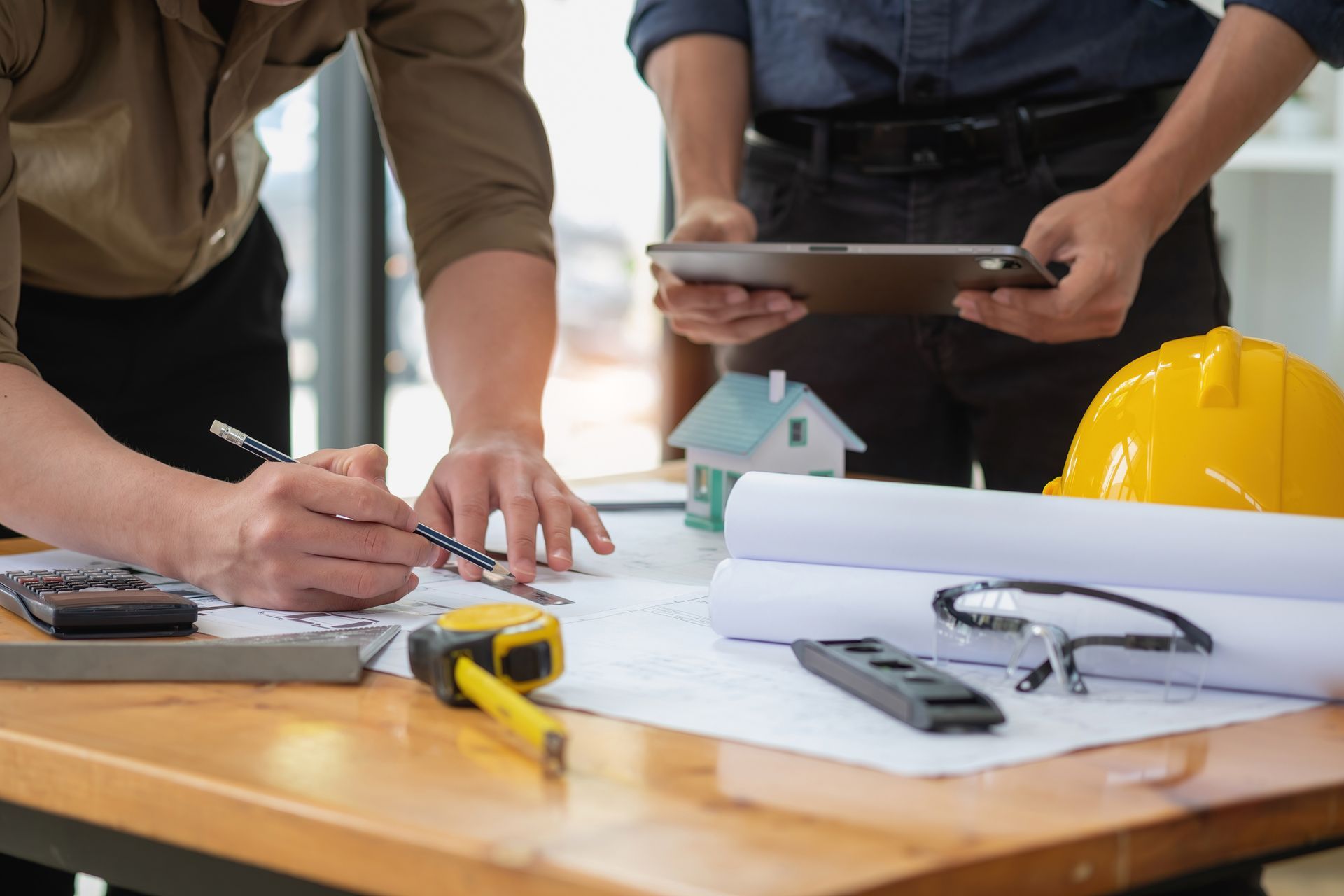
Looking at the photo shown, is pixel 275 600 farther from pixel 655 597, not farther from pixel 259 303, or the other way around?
pixel 259 303

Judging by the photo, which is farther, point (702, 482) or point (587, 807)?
point (702, 482)

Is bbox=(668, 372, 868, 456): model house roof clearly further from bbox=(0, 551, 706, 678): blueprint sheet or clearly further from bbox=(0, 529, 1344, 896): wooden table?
bbox=(0, 529, 1344, 896): wooden table

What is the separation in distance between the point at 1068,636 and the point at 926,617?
77 millimetres

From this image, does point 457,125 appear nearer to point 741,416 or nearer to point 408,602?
point 741,416

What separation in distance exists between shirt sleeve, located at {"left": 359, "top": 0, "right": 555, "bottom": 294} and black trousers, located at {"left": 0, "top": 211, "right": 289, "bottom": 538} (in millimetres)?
259

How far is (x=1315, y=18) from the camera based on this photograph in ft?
4.20

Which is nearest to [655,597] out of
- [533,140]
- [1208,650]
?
[1208,650]

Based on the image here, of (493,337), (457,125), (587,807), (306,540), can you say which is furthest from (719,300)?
(587,807)

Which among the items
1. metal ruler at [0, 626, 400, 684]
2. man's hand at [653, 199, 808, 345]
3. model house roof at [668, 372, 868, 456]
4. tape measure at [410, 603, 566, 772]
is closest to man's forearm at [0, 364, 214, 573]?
metal ruler at [0, 626, 400, 684]

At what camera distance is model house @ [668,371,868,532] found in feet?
3.82

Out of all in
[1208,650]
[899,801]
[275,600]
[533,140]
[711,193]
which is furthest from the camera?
[711,193]

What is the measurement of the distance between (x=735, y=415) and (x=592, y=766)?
727mm

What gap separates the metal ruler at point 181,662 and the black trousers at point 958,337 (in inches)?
40.2

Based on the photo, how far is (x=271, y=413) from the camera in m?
1.50
